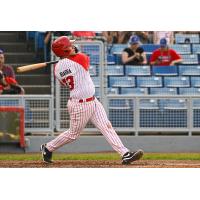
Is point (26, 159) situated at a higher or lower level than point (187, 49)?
lower

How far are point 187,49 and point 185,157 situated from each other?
10.0 feet

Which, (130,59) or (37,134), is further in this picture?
(130,59)

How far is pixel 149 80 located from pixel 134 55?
1.49 feet

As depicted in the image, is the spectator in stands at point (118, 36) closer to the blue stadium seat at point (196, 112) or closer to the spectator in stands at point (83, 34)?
the spectator in stands at point (83, 34)

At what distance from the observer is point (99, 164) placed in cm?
1323

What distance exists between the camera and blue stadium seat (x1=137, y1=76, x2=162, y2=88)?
16.4 meters

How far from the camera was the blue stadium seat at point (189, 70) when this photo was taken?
54.6 ft

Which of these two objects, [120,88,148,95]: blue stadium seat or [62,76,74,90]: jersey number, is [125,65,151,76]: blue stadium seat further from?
[62,76,74,90]: jersey number

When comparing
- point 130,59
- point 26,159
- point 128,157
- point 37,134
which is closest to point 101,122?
point 128,157

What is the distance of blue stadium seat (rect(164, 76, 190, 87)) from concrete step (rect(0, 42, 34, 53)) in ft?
6.98

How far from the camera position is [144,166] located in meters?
12.9

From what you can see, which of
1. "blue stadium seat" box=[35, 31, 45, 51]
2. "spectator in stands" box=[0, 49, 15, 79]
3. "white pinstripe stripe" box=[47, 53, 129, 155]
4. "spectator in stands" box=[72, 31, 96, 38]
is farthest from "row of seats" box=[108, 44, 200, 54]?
"white pinstripe stripe" box=[47, 53, 129, 155]

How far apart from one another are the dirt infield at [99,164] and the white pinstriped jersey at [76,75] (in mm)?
901

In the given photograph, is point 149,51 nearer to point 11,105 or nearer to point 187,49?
point 187,49
